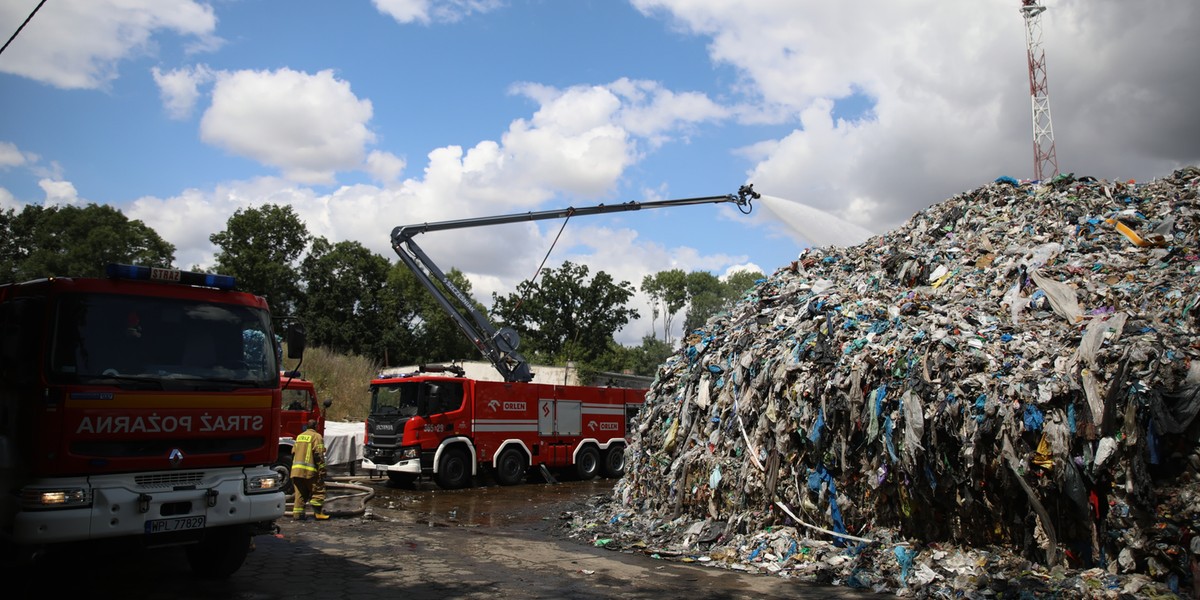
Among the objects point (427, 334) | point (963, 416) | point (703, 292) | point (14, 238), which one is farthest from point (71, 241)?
point (703, 292)

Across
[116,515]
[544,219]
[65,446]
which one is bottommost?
[116,515]

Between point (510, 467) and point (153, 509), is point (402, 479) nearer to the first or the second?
point (510, 467)

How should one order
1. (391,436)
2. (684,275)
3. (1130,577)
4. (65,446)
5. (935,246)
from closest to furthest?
(65,446)
(1130,577)
(935,246)
(391,436)
(684,275)

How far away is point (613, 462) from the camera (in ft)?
65.3

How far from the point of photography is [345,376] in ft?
97.7

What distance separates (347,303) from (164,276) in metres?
41.1

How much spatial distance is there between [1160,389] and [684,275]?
270 feet

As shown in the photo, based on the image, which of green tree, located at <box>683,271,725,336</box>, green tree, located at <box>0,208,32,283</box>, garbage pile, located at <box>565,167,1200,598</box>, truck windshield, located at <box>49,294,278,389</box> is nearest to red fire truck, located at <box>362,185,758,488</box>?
garbage pile, located at <box>565,167,1200,598</box>

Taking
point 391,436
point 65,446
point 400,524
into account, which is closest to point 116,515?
point 65,446

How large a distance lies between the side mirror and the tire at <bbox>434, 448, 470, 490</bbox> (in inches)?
356

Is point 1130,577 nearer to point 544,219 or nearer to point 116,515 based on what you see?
point 116,515

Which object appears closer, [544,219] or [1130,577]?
[1130,577]

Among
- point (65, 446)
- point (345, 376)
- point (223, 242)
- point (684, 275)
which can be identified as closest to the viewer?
point (65, 446)

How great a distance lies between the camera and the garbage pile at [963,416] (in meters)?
6.56
